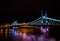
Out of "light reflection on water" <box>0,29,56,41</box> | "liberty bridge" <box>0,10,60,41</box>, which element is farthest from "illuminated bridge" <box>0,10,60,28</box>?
"light reflection on water" <box>0,29,56,41</box>

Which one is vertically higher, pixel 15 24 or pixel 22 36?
pixel 15 24

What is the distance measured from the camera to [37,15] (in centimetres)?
171

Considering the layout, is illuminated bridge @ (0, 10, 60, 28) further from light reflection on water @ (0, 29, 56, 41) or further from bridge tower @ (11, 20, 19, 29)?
light reflection on water @ (0, 29, 56, 41)

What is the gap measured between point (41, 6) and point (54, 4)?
19 cm

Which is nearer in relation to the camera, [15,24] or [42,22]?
[15,24]

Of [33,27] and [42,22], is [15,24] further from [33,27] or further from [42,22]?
[42,22]

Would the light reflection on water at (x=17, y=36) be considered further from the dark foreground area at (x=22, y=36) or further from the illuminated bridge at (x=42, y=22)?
the illuminated bridge at (x=42, y=22)

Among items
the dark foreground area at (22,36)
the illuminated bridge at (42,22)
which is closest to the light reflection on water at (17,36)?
the dark foreground area at (22,36)

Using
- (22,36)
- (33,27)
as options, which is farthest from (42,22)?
(22,36)

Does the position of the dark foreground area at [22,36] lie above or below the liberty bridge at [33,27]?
below

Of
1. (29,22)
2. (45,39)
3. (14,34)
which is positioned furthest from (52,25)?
(14,34)

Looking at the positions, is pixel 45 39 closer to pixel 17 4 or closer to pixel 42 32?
pixel 42 32

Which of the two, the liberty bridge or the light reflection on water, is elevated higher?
the liberty bridge

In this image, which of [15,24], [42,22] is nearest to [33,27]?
[42,22]
